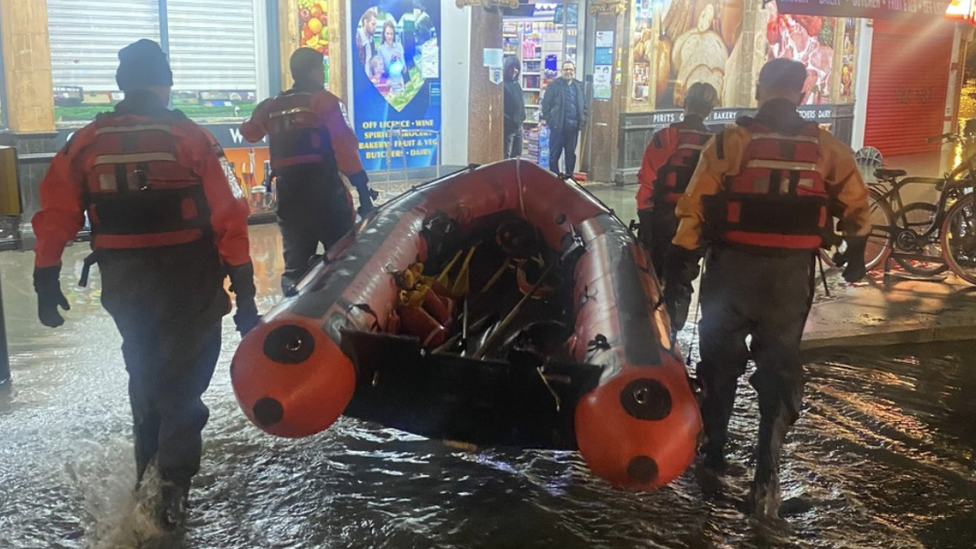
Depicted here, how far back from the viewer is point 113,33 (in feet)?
29.9

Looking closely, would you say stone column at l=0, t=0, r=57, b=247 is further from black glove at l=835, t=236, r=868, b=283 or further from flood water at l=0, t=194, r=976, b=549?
black glove at l=835, t=236, r=868, b=283

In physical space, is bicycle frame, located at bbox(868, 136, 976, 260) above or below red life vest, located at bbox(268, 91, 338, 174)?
below

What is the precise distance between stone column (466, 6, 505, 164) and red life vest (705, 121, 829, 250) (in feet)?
27.4

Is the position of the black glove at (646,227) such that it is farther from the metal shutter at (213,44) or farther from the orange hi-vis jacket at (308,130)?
the metal shutter at (213,44)

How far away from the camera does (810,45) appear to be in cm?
1619

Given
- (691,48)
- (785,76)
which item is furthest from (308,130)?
(691,48)

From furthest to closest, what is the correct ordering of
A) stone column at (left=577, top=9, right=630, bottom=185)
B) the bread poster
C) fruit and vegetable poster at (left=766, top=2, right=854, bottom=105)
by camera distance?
fruit and vegetable poster at (left=766, top=2, right=854, bottom=105) → the bread poster → stone column at (left=577, top=9, right=630, bottom=185)

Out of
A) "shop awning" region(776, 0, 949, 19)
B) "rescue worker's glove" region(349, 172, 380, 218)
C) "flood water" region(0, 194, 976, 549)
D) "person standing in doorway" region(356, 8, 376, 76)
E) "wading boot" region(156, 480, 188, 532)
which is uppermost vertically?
"shop awning" region(776, 0, 949, 19)

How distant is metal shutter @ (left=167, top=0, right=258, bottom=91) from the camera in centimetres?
961

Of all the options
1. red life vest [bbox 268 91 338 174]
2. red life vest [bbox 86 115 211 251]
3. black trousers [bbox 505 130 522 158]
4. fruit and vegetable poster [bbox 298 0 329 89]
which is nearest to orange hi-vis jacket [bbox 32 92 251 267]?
red life vest [bbox 86 115 211 251]

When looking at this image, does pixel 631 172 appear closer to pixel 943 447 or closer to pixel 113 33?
pixel 113 33

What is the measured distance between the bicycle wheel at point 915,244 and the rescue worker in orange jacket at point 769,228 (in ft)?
14.1

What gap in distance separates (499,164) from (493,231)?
416 millimetres

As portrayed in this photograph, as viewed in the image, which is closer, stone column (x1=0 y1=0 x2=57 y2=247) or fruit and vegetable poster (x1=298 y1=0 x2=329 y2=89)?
stone column (x1=0 y1=0 x2=57 y2=247)
